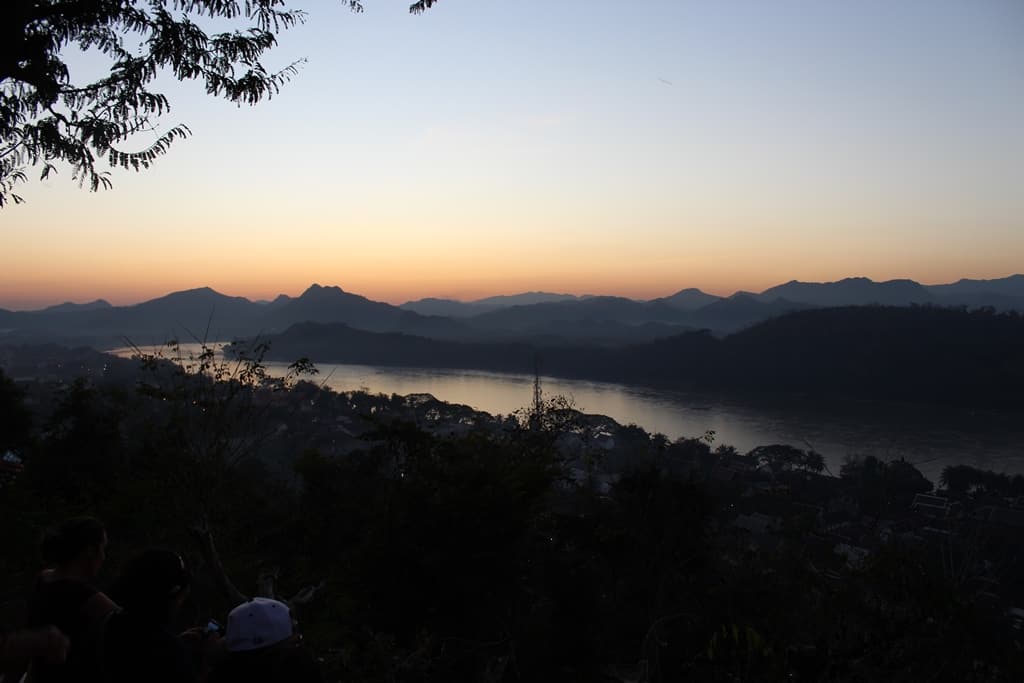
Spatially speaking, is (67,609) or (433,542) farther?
(433,542)

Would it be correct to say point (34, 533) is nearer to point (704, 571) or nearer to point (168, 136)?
point (168, 136)

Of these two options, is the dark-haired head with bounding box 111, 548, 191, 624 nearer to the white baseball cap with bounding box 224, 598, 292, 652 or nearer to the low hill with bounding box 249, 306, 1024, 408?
the white baseball cap with bounding box 224, 598, 292, 652

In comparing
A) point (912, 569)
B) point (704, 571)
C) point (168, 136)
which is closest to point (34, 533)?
point (168, 136)

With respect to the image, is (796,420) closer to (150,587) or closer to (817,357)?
(817,357)

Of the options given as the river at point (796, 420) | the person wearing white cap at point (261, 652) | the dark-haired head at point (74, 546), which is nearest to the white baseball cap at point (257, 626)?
the person wearing white cap at point (261, 652)

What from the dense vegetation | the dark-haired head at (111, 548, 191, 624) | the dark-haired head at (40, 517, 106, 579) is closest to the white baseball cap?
the dark-haired head at (111, 548, 191, 624)

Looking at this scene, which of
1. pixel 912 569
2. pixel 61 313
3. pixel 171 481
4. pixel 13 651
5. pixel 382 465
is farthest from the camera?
pixel 61 313

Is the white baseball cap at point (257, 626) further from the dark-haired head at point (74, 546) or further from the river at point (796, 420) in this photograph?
the river at point (796, 420)
